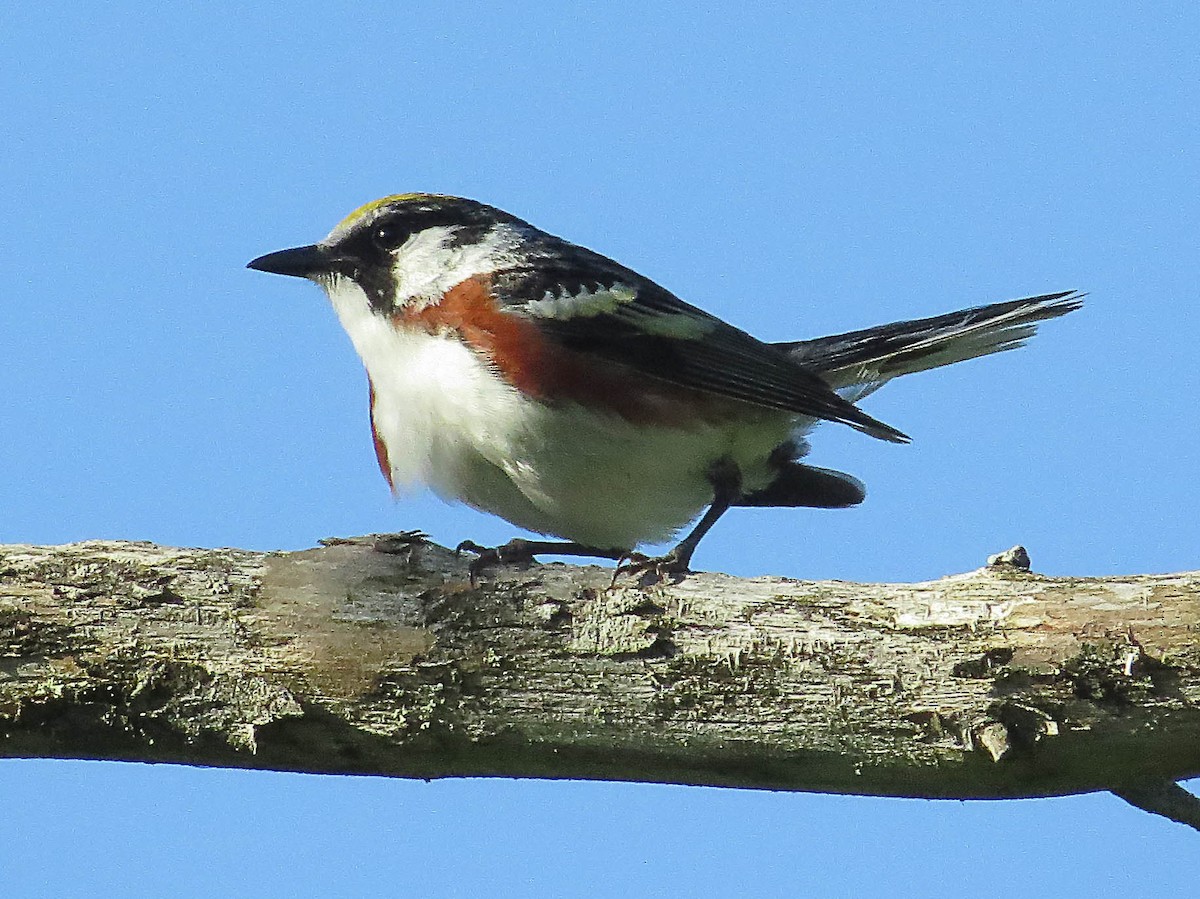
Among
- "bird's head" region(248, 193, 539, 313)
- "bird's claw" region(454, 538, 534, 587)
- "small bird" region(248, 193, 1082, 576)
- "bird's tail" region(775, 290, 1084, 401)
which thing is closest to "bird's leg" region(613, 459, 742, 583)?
"small bird" region(248, 193, 1082, 576)

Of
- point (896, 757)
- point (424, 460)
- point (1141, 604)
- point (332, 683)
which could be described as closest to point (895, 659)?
point (896, 757)

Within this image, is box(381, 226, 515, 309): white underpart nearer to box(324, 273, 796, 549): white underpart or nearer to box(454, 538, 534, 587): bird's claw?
box(324, 273, 796, 549): white underpart

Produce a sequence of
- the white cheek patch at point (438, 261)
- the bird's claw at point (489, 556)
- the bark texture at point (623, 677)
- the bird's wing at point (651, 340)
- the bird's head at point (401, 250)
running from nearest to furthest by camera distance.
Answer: the bark texture at point (623, 677), the bird's claw at point (489, 556), the bird's wing at point (651, 340), the white cheek patch at point (438, 261), the bird's head at point (401, 250)

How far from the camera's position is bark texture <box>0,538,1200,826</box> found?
11.3 feet

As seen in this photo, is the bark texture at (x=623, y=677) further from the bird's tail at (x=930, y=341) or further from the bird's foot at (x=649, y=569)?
the bird's tail at (x=930, y=341)

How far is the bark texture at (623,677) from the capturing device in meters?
3.44

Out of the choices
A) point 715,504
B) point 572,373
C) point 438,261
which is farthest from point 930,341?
point 438,261

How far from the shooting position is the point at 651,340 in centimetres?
560

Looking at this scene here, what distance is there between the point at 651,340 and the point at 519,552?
4.96 feet

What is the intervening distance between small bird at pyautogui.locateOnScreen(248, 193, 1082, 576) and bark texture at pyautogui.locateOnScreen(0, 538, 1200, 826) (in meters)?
0.77

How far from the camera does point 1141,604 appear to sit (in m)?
3.49

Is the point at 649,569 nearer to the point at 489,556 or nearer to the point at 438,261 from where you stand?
the point at 489,556

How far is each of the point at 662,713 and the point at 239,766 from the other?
1302 millimetres

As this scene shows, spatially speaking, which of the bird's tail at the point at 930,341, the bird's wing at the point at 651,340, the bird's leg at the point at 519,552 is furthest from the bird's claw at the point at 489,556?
the bird's tail at the point at 930,341
